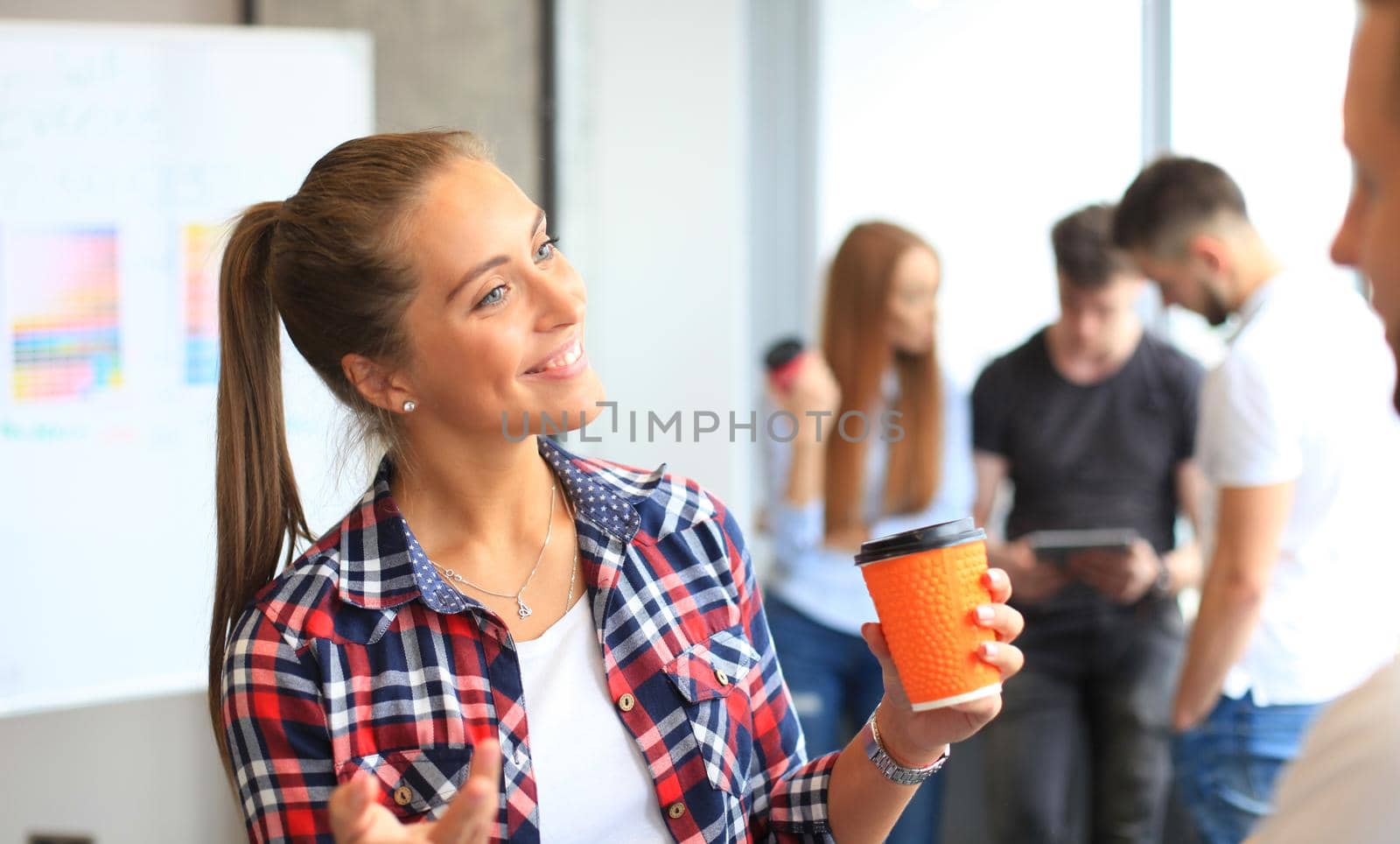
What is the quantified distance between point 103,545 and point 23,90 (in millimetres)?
909

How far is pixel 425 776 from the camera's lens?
3.62ft

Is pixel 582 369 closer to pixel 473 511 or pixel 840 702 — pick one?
pixel 473 511

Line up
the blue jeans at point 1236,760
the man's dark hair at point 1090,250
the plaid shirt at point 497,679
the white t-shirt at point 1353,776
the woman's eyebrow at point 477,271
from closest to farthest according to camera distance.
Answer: the white t-shirt at point 1353,776 < the plaid shirt at point 497,679 < the woman's eyebrow at point 477,271 < the blue jeans at point 1236,760 < the man's dark hair at point 1090,250

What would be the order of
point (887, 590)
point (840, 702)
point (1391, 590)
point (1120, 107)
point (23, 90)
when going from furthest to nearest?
1. point (1120, 107)
2. point (840, 702)
3. point (23, 90)
4. point (1391, 590)
5. point (887, 590)

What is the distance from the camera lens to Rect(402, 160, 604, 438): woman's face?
1225 mm

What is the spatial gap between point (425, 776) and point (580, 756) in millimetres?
146

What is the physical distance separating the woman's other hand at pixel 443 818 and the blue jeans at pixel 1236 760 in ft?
5.42

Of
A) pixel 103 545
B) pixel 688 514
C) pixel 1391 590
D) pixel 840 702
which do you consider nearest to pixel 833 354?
pixel 840 702

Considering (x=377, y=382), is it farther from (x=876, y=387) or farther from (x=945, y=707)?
(x=876, y=387)

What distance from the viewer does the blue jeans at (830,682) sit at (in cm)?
244

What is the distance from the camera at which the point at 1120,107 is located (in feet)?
10.5

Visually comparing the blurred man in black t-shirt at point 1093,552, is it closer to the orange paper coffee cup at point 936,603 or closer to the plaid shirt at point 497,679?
the plaid shirt at point 497,679

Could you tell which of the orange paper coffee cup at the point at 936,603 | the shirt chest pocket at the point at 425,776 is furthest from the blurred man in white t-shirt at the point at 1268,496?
the shirt chest pocket at the point at 425,776

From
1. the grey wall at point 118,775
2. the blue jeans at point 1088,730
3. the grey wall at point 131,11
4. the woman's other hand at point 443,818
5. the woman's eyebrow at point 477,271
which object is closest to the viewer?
the woman's other hand at point 443,818
